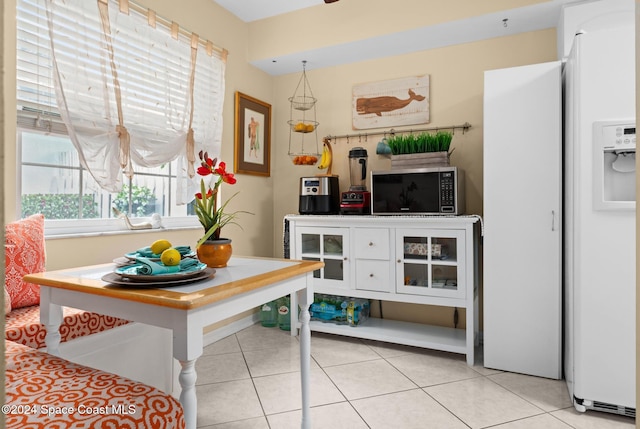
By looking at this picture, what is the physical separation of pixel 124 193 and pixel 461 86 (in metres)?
2.62

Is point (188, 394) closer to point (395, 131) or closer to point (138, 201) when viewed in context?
point (138, 201)

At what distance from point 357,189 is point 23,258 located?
2.22 meters

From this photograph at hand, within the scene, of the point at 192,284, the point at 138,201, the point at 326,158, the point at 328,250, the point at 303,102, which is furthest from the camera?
the point at 303,102

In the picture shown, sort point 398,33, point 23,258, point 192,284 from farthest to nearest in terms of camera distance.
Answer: point 398,33 < point 23,258 < point 192,284

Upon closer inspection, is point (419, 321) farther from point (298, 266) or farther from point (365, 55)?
point (365, 55)

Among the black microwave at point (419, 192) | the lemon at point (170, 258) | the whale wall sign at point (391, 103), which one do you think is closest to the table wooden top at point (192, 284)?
→ the lemon at point (170, 258)

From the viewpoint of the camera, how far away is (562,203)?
2330 mm

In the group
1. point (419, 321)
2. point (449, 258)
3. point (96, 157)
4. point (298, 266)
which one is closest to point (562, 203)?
point (449, 258)

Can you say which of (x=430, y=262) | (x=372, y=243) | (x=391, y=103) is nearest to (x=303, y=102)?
(x=391, y=103)

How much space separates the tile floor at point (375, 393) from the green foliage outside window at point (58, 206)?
1.21m

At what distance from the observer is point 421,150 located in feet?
9.58

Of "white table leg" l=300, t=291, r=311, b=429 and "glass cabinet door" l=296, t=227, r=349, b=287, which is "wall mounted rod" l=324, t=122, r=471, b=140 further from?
"white table leg" l=300, t=291, r=311, b=429

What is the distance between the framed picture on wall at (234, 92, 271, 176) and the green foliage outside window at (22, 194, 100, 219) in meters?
1.22

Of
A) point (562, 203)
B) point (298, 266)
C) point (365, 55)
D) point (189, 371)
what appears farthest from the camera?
point (365, 55)
